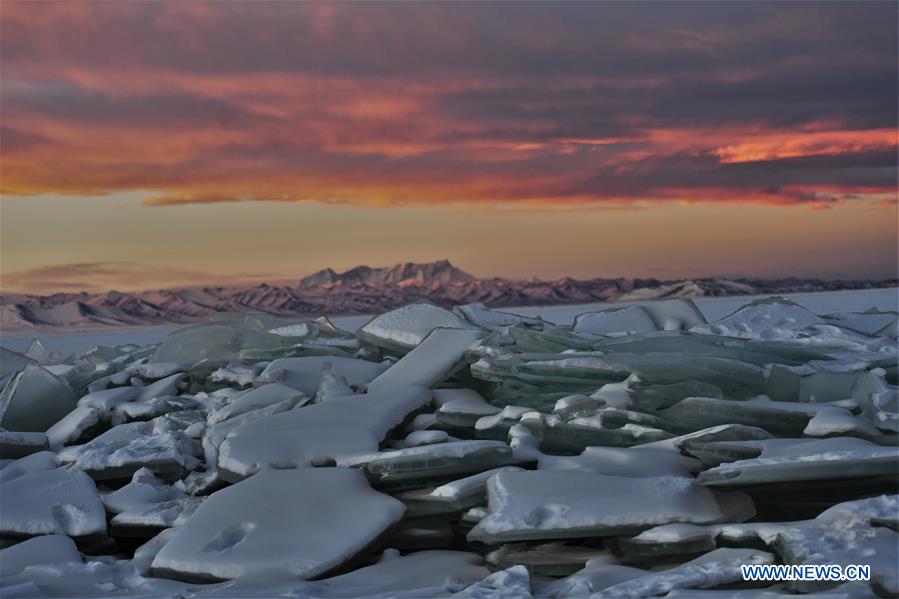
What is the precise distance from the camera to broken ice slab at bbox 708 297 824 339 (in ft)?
20.4

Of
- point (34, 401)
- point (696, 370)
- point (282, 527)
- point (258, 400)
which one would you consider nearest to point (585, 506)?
point (282, 527)

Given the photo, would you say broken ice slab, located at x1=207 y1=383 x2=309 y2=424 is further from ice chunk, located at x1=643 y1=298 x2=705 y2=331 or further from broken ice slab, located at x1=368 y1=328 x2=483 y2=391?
ice chunk, located at x1=643 y1=298 x2=705 y2=331

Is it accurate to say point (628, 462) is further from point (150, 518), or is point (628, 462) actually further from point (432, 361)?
point (150, 518)

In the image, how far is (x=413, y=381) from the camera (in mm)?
5055

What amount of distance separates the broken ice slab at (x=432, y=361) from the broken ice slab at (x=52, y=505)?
1.63 m

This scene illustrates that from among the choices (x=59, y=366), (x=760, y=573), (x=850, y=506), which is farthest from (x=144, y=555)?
(x=59, y=366)

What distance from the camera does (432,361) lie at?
5215mm

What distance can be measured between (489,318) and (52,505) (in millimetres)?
3332

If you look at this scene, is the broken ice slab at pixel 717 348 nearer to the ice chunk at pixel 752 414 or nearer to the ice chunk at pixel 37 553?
the ice chunk at pixel 752 414

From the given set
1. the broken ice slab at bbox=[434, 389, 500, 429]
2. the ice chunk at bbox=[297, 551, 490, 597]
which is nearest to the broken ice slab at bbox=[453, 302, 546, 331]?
the broken ice slab at bbox=[434, 389, 500, 429]

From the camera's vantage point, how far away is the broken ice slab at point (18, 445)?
5.27 m

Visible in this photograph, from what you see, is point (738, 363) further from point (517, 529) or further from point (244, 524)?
point (244, 524)

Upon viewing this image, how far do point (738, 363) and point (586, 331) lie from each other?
181 centimetres

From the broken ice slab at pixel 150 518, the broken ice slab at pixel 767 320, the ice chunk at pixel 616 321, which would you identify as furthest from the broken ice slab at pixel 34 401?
the broken ice slab at pixel 767 320
